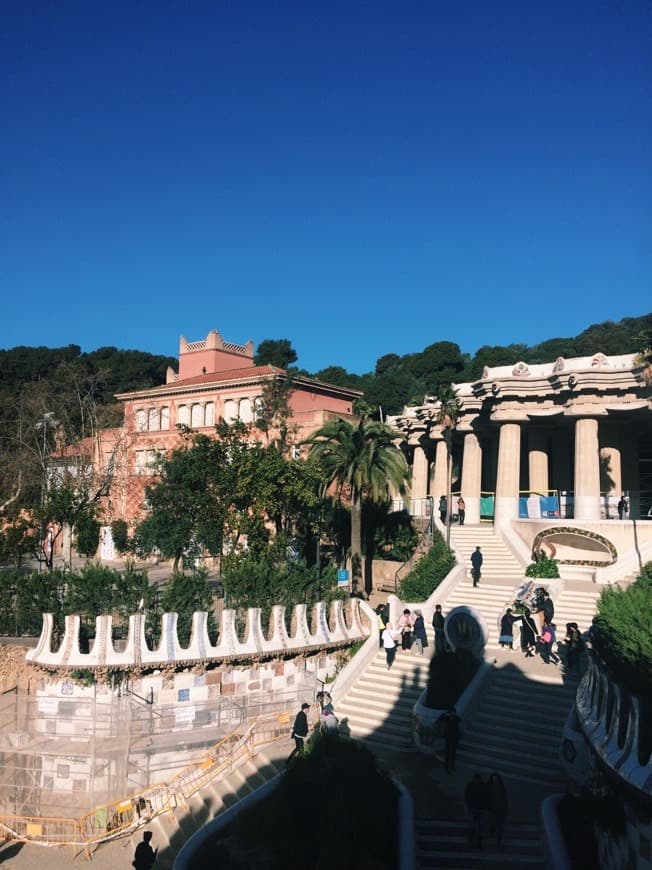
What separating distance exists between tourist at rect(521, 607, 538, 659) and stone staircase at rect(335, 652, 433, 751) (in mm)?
2732

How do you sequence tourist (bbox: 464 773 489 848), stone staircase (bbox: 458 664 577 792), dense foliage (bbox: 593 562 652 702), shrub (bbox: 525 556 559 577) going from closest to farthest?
dense foliage (bbox: 593 562 652 702), tourist (bbox: 464 773 489 848), stone staircase (bbox: 458 664 577 792), shrub (bbox: 525 556 559 577)

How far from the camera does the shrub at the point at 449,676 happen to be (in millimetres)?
18328

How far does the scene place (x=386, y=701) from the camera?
19875mm

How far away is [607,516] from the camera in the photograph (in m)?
34.4

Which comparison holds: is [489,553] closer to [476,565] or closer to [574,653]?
[476,565]

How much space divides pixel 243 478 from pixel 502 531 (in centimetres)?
1234

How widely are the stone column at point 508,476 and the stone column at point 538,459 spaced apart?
2.99 metres

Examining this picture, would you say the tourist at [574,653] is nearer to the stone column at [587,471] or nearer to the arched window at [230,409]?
the stone column at [587,471]

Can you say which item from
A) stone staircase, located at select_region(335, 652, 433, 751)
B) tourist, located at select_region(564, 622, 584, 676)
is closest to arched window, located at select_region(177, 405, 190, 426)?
stone staircase, located at select_region(335, 652, 433, 751)

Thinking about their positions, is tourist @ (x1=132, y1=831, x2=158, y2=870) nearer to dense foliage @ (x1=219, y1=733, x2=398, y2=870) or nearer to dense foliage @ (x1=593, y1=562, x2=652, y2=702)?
dense foliage @ (x1=219, y1=733, x2=398, y2=870)

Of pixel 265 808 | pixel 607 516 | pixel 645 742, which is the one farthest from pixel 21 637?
pixel 607 516

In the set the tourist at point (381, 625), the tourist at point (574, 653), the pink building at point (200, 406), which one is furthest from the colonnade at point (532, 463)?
the tourist at point (574, 653)

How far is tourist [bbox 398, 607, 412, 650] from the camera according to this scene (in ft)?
73.3

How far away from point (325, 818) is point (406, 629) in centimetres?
1080
